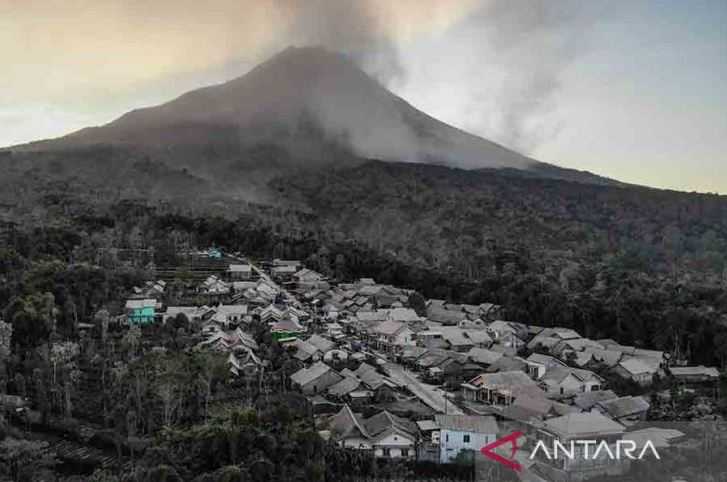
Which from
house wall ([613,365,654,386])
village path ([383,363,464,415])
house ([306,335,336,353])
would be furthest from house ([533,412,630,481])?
house ([306,335,336,353])

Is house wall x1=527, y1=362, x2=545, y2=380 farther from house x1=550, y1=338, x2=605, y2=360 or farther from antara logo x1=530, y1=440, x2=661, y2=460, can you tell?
antara logo x1=530, y1=440, x2=661, y2=460

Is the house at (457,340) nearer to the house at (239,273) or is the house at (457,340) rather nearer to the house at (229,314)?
the house at (229,314)

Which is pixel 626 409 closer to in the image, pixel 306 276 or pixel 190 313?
pixel 190 313

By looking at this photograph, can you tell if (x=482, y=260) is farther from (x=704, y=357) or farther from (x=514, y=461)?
(x=514, y=461)

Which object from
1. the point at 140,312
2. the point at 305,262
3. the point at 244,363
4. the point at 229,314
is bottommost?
the point at 244,363

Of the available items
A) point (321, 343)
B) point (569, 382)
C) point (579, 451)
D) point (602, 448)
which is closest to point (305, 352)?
point (321, 343)

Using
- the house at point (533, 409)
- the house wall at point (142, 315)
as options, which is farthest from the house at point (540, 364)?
the house wall at point (142, 315)
